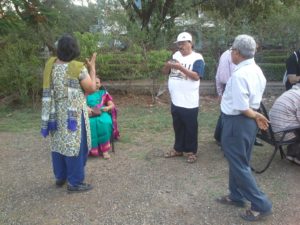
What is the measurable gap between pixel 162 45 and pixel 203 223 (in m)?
7.86

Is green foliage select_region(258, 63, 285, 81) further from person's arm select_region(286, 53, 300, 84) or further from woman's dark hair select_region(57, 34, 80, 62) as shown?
woman's dark hair select_region(57, 34, 80, 62)

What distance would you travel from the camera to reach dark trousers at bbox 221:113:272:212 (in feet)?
12.0

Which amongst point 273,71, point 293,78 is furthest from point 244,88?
point 273,71

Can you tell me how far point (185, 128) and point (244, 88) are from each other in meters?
1.97

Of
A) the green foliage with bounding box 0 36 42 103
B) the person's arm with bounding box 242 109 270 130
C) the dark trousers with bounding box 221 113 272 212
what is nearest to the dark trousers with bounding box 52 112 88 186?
the dark trousers with bounding box 221 113 272 212

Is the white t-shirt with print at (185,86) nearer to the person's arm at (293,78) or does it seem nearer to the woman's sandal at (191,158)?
the woman's sandal at (191,158)

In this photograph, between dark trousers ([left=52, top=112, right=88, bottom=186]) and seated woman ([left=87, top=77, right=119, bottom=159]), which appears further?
seated woman ([left=87, top=77, right=119, bottom=159])

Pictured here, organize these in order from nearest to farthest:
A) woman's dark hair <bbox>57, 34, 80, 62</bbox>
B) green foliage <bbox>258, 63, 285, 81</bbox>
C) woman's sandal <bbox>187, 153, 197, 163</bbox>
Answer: woman's dark hair <bbox>57, 34, 80, 62</bbox> < woman's sandal <bbox>187, 153, 197, 163</bbox> < green foliage <bbox>258, 63, 285, 81</bbox>

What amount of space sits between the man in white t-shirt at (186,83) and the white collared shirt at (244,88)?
4.85 feet

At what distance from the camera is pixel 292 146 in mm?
5102

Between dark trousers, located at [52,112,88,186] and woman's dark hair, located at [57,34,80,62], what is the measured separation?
0.64 m

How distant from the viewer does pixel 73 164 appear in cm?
438

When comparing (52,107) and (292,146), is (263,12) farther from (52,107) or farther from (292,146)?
(52,107)

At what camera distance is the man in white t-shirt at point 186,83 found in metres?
5.16
